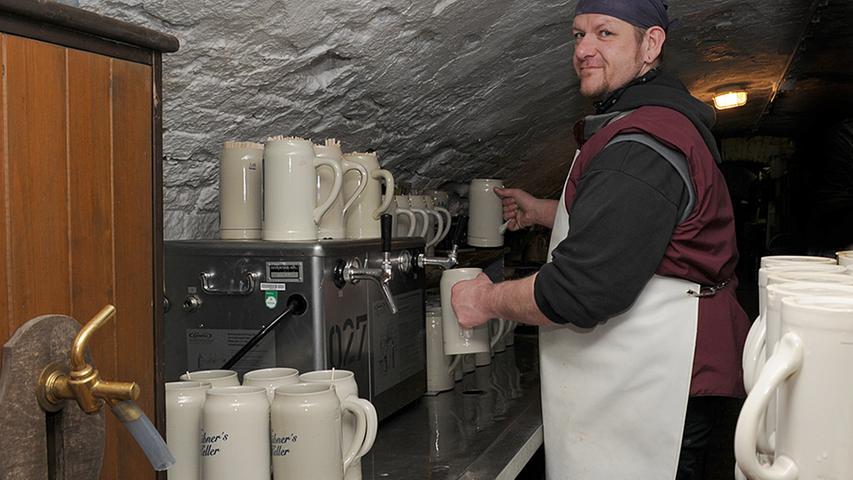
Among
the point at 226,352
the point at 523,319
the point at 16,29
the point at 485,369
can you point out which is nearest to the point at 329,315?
the point at 226,352

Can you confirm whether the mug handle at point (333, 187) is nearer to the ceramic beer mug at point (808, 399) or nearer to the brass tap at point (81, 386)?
the brass tap at point (81, 386)

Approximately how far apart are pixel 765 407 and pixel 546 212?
1.85m

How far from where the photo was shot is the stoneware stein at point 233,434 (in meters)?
1.19

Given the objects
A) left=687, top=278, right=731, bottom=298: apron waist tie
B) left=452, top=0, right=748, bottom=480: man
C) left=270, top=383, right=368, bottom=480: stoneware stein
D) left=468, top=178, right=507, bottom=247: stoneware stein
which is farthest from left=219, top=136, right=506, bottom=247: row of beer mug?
left=468, top=178, right=507, bottom=247: stoneware stein

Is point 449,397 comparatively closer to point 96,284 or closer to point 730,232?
point 730,232

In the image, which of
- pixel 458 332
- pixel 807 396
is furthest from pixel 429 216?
pixel 807 396

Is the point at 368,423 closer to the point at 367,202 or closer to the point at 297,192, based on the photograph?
the point at 297,192

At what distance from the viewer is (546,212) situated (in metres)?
2.54

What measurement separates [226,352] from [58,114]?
35.2 inches

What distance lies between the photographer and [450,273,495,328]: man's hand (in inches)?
69.2

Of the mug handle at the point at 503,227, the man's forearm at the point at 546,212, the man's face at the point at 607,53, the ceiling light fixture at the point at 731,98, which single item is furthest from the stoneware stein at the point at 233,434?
the ceiling light fixture at the point at 731,98

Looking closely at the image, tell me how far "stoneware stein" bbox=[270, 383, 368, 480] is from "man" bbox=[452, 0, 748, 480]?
0.54 m

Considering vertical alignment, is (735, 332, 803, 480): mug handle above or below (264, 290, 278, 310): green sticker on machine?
below

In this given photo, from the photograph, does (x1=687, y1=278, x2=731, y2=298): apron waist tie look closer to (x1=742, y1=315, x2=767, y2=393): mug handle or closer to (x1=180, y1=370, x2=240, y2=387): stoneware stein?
(x1=742, y1=315, x2=767, y2=393): mug handle
